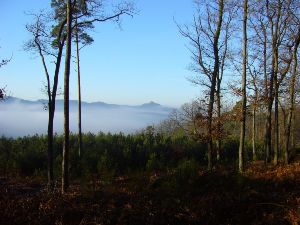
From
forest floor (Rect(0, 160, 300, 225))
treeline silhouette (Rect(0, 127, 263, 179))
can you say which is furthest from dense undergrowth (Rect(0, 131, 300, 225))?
treeline silhouette (Rect(0, 127, 263, 179))

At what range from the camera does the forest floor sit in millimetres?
11078

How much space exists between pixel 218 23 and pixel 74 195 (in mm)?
13837

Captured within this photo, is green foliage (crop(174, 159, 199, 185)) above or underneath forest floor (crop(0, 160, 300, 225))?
above

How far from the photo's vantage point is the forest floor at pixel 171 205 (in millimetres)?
11078

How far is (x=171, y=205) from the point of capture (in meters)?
11.7

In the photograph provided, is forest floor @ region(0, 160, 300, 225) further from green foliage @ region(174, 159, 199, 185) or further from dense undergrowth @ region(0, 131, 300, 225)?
green foliage @ region(174, 159, 199, 185)

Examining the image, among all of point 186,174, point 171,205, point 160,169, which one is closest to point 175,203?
point 171,205

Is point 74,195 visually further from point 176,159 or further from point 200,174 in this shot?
point 176,159

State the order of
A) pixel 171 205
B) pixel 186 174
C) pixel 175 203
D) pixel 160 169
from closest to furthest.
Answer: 1. pixel 171 205
2. pixel 175 203
3. pixel 186 174
4. pixel 160 169

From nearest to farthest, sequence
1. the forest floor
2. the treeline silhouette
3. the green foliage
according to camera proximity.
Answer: the forest floor → the green foliage → the treeline silhouette

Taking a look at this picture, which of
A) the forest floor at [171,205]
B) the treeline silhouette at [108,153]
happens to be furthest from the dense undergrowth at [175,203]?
the treeline silhouette at [108,153]

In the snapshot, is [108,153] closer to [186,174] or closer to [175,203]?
[186,174]

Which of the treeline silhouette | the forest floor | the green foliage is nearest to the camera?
the forest floor

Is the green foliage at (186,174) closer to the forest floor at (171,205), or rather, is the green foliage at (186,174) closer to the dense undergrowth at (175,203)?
the dense undergrowth at (175,203)
